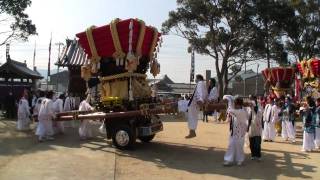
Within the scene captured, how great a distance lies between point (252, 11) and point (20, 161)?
23568mm

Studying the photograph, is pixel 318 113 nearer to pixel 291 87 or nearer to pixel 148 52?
pixel 148 52

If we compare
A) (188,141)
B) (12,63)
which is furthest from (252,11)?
(188,141)

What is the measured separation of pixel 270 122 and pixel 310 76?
722cm

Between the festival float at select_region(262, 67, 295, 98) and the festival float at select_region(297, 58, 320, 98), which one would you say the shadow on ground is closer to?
the festival float at select_region(297, 58, 320, 98)

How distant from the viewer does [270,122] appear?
16.3 m

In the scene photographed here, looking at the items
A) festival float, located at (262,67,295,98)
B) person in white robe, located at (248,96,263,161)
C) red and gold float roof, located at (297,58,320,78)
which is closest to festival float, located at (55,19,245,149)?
person in white robe, located at (248,96,263,161)

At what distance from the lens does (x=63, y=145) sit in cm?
1390

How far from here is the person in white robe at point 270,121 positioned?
16.2 m

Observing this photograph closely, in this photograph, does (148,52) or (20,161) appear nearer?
(20,161)

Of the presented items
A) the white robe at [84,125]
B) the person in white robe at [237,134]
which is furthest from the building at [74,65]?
the person in white robe at [237,134]

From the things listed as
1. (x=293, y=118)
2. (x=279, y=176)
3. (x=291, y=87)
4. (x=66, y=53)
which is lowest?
(x=279, y=176)

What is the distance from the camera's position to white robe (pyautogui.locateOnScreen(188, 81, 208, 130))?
38.2ft

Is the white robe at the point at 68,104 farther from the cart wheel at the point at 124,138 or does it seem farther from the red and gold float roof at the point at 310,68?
the red and gold float roof at the point at 310,68

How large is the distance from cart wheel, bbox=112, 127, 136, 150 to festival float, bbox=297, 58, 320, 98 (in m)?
11.1
